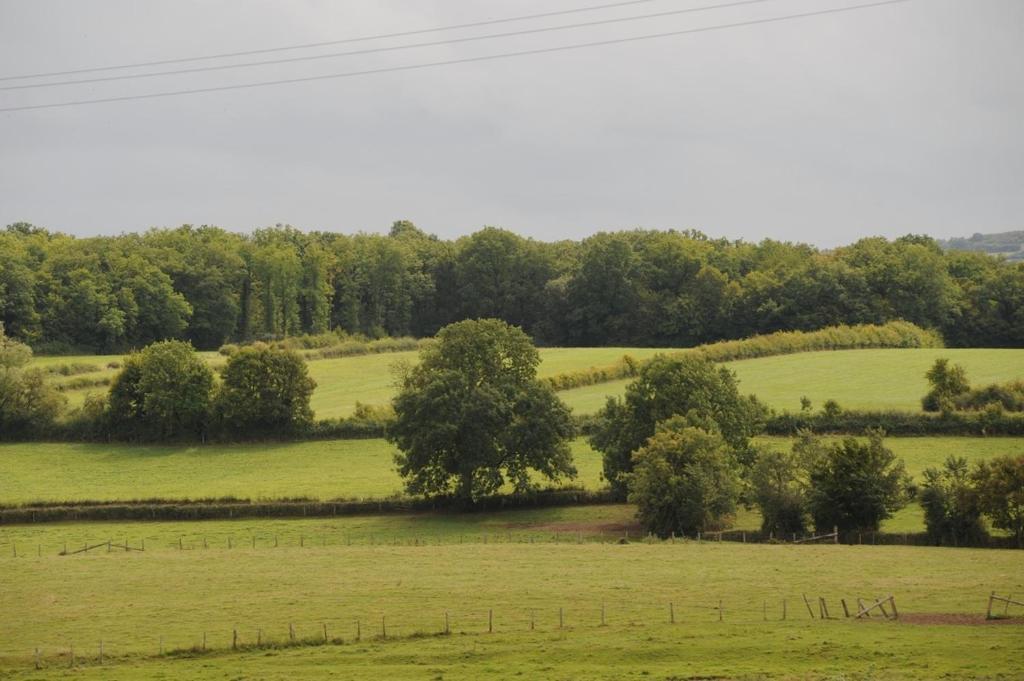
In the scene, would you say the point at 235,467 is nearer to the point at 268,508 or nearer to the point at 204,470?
the point at 204,470

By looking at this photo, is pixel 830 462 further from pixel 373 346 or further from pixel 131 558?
pixel 373 346

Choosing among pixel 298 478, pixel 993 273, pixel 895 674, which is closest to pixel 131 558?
pixel 298 478

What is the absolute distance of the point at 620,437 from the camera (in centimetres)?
7325

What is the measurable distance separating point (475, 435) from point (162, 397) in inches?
1280

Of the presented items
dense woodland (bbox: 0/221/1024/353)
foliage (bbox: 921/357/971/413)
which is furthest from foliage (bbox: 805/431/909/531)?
dense woodland (bbox: 0/221/1024/353)

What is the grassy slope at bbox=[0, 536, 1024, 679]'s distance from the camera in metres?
39.5

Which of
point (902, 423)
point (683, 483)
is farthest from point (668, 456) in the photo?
point (902, 423)

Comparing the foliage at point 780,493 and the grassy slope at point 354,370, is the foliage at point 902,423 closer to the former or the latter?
the foliage at point 780,493

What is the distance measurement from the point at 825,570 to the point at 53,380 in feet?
269

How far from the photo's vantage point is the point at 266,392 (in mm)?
94688

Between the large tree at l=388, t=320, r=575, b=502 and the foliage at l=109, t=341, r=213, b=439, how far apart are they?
83.1ft

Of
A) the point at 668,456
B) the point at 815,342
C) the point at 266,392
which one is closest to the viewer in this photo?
the point at 668,456

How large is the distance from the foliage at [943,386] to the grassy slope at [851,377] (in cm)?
119

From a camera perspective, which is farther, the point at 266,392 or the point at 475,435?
the point at 266,392
